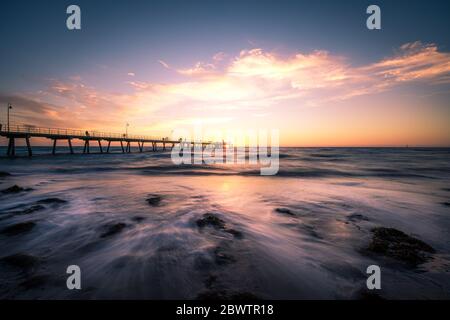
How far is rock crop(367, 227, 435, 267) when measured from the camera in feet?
13.5

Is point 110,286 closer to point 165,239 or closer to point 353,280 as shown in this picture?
point 165,239

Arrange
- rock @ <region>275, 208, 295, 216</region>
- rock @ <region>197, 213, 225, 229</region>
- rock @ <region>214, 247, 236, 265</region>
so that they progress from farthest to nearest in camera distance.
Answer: rock @ <region>275, 208, 295, 216</region> → rock @ <region>197, 213, 225, 229</region> → rock @ <region>214, 247, 236, 265</region>

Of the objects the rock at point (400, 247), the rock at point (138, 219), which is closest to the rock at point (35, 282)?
the rock at point (138, 219)

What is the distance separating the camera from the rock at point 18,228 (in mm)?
5176

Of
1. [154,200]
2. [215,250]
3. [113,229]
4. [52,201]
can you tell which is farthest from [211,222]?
[52,201]

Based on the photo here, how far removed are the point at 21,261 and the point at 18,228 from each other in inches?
86.2

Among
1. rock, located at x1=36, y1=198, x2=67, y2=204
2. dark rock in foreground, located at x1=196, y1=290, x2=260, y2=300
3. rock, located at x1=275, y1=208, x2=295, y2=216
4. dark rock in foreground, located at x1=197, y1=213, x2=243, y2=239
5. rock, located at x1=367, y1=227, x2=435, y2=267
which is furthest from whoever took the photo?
rock, located at x1=36, y1=198, x2=67, y2=204

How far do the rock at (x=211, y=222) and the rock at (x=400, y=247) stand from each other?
3.42 m

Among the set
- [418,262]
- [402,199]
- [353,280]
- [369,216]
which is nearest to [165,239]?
[353,280]

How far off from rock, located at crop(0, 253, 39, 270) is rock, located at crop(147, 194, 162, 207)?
4160 millimetres

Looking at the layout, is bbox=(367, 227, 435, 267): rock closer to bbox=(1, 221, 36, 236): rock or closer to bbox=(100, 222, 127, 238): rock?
bbox=(100, 222, 127, 238): rock

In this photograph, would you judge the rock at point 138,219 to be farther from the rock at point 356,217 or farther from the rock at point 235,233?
the rock at point 356,217

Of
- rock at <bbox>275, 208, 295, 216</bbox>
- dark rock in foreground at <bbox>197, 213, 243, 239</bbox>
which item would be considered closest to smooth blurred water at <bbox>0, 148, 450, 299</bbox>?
dark rock in foreground at <bbox>197, 213, 243, 239</bbox>
